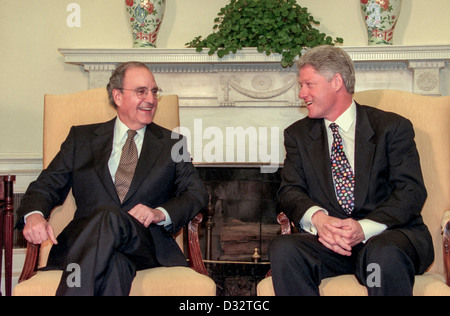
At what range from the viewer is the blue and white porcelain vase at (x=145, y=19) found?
12.6 ft

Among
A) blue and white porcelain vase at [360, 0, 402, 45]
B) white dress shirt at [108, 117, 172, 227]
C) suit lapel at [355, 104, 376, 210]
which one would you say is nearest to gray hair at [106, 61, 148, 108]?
white dress shirt at [108, 117, 172, 227]

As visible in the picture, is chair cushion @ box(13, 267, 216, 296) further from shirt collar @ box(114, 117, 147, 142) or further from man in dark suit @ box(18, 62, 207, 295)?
shirt collar @ box(114, 117, 147, 142)

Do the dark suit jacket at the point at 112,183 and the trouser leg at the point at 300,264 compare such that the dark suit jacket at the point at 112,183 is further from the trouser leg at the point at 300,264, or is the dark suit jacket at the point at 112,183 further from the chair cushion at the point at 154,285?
A: the trouser leg at the point at 300,264

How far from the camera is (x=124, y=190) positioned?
2.53m

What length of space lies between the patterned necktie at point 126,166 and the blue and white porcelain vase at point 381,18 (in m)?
1.99

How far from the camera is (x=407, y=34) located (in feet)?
13.2

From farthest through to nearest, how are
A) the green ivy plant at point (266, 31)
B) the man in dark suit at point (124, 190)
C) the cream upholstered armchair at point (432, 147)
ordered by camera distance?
the green ivy plant at point (266, 31), the cream upholstered armchair at point (432, 147), the man in dark suit at point (124, 190)

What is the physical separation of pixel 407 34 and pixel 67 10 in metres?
2.42

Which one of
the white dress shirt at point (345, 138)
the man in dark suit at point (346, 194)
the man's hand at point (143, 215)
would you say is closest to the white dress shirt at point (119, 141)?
the man's hand at point (143, 215)

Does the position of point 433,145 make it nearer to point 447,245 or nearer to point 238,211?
point 447,245

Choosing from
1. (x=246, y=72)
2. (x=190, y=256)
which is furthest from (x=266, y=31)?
(x=190, y=256)

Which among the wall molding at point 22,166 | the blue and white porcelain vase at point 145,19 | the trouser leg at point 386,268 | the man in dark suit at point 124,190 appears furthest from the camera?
the wall molding at point 22,166

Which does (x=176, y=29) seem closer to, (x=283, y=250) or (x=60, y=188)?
(x=60, y=188)
